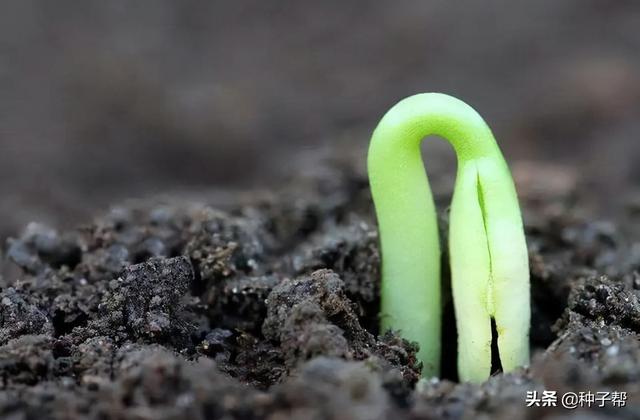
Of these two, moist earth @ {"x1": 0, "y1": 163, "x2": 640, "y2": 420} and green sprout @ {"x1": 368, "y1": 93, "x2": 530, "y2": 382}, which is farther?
green sprout @ {"x1": 368, "y1": 93, "x2": 530, "y2": 382}

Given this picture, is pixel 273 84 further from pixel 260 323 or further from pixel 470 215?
pixel 470 215

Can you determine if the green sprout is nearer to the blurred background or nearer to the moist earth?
the moist earth

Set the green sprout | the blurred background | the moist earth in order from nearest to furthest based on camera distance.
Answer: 1. the moist earth
2. the green sprout
3. the blurred background

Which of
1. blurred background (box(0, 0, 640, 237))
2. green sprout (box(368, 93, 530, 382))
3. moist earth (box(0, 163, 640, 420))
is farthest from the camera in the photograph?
blurred background (box(0, 0, 640, 237))

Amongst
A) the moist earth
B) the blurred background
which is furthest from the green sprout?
the blurred background

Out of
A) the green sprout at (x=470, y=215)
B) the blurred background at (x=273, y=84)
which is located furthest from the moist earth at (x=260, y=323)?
the blurred background at (x=273, y=84)

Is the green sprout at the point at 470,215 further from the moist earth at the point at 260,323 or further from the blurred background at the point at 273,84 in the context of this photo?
the blurred background at the point at 273,84

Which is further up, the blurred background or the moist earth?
the blurred background

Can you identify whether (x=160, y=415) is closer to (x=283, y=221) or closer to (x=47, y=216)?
(x=283, y=221)
